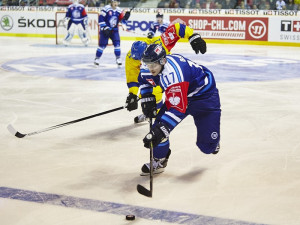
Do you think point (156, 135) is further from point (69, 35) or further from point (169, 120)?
point (69, 35)

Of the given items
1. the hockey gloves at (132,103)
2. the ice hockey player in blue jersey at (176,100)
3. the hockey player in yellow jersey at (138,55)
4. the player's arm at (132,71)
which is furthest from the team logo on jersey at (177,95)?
the player's arm at (132,71)

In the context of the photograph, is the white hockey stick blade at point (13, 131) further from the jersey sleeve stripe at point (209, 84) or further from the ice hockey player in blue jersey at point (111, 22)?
the ice hockey player in blue jersey at point (111, 22)

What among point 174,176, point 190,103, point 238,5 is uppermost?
point 238,5

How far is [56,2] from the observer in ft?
66.3

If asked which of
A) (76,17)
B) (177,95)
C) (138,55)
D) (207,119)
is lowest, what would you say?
(207,119)

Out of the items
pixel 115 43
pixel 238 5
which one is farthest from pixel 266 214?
pixel 238 5

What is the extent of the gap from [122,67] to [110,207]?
8.67 meters

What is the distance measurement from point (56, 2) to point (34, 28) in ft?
4.21

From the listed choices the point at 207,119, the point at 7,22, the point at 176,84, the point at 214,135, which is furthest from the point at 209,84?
the point at 7,22

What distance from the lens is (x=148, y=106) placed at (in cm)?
453

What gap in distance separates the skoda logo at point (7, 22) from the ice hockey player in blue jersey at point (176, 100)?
16.8 metres

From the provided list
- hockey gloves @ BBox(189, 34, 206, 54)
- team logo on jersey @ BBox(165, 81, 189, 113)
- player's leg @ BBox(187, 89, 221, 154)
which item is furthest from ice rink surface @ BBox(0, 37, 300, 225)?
hockey gloves @ BBox(189, 34, 206, 54)

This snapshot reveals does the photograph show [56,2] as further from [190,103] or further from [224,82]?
[190,103]

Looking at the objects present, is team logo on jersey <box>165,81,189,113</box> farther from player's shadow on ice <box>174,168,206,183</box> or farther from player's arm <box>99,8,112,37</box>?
player's arm <box>99,8,112,37</box>
